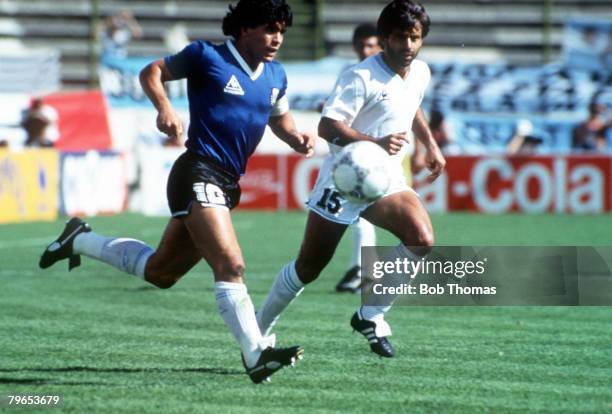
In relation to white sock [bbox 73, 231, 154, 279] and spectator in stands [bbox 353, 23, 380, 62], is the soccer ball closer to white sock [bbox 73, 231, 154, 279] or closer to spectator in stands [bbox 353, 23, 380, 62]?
white sock [bbox 73, 231, 154, 279]

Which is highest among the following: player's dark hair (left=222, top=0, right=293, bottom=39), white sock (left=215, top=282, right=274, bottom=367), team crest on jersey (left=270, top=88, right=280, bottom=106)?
player's dark hair (left=222, top=0, right=293, bottom=39)

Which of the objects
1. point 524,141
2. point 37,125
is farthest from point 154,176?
point 524,141

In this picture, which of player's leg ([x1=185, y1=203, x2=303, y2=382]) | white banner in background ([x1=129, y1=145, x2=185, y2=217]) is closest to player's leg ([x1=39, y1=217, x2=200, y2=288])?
player's leg ([x1=185, y1=203, x2=303, y2=382])

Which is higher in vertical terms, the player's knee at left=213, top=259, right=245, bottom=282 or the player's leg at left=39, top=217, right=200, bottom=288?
the player's knee at left=213, top=259, right=245, bottom=282

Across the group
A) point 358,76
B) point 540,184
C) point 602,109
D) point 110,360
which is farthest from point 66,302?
point 602,109

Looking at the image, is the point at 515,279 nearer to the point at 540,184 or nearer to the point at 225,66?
the point at 225,66

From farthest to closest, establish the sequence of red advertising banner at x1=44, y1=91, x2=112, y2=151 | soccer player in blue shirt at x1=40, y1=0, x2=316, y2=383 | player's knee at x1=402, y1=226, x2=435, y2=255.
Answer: red advertising banner at x1=44, y1=91, x2=112, y2=151, player's knee at x1=402, y1=226, x2=435, y2=255, soccer player in blue shirt at x1=40, y1=0, x2=316, y2=383

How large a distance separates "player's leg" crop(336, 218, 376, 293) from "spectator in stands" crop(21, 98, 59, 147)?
44.9ft

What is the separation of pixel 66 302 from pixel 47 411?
4.95 meters

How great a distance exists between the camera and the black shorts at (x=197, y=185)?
6914 mm

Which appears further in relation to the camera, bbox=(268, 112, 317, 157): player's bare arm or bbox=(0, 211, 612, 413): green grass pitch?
bbox=(268, 112, 317, 157): player's bare arm

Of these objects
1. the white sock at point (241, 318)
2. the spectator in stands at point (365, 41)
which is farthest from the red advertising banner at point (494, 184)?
the white sock at point (241, 318)

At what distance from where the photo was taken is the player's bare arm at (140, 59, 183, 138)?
654 cm

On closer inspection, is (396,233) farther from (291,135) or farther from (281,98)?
(281,98)
